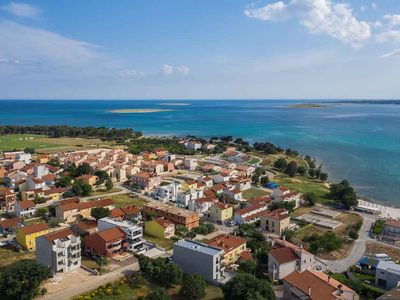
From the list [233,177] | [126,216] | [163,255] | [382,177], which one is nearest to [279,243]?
[163,255]

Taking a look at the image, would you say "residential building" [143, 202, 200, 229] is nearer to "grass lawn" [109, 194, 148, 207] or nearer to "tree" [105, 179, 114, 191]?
"grass lawn" [109, 194, 148, 207]

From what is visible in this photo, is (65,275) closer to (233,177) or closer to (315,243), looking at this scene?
(315,243)

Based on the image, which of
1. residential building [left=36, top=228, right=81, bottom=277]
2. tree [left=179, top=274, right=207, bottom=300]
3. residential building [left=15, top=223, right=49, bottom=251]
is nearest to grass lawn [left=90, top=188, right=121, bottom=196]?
residential building [left=15, top=223, right=49, bottom=251]

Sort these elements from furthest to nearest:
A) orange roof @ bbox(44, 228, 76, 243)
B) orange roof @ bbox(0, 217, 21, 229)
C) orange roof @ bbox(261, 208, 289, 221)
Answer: orange roof @ bbox(261, 208, 289, 221) < orange roof @ bbox(0, 217, 21, 229) < orange roof @ bbox(44, 228, 76, 243)

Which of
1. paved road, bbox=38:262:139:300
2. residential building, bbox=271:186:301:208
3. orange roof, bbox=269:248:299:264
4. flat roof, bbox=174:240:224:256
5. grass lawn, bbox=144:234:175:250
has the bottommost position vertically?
grass lawn, bbox=144:234:175:250

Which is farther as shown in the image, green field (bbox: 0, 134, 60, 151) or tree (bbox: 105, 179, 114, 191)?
green field (bbox: 0, 134, 60, 151)

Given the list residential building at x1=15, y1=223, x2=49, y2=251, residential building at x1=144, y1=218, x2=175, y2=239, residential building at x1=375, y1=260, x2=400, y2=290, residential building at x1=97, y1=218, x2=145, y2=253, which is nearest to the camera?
residential building at x1=375, y1=260, x2=400, y2=290

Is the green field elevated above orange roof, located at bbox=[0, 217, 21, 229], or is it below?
above

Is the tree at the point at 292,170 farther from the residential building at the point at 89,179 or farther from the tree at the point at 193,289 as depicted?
the tree at the point at 193,289
